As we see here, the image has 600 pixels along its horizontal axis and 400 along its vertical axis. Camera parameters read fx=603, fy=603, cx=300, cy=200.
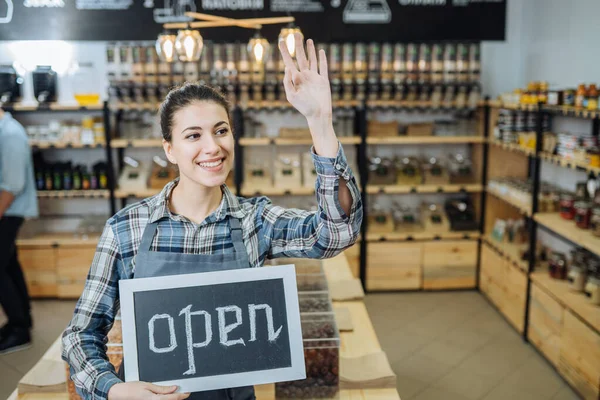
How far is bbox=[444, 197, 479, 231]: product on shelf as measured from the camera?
5.16 metres

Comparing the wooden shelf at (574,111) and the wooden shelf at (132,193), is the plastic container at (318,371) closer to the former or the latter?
the wooden shelf at (574,111)

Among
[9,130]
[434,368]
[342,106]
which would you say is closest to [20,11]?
[9,130]

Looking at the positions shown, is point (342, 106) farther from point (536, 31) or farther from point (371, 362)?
point (371, 362)

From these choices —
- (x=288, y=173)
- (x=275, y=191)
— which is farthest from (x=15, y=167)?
(x=288, y=173)

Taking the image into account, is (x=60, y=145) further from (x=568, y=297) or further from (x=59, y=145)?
(x=568, y=297)

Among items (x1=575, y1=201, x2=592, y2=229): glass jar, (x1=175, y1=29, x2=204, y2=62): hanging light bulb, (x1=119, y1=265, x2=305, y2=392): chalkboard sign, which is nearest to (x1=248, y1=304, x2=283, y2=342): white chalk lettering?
(x1=119, y1=265, x2=305, y2=392): chalkboard sign

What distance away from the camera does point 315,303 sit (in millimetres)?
2521

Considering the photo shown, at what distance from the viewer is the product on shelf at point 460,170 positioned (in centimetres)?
520

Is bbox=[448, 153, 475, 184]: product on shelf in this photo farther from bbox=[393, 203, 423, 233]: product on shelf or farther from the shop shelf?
the shop shelf

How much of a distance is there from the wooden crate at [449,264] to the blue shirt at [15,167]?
3120 millimetres

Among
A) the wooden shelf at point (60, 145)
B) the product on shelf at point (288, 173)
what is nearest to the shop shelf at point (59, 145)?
the wooden shelf at point (60, 145)

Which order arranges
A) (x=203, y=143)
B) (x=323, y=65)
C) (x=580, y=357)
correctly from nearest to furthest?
(x=323, y=65) → (x=203, y=143) → (x=580, y=357)

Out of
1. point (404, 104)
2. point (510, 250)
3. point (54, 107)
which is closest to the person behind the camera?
point (510, 250)

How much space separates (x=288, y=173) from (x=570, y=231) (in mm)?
2310
